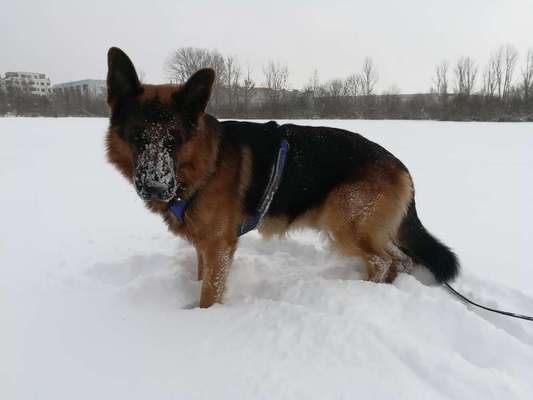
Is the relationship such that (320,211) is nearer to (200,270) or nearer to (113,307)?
(200,270)

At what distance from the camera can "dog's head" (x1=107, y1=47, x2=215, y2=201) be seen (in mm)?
2738

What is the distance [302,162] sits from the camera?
3.57m

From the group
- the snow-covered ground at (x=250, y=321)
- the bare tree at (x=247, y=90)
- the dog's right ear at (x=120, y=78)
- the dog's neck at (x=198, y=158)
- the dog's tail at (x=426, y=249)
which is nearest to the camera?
the snow-covered ground at (x=250, y=321)

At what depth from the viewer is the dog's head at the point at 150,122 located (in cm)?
274

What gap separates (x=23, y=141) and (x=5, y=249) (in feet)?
41.3

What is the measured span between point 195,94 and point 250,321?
1.90 meters

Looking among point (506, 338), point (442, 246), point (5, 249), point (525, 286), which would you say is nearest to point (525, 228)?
point (525, 286)

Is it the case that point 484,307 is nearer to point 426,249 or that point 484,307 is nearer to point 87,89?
point 426,249

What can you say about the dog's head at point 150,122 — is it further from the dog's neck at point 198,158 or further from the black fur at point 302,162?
the black fur at point 302,162

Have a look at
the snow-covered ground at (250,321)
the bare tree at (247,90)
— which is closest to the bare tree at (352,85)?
the bare tree at (247,90)

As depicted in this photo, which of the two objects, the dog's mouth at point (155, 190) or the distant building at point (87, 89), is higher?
the distant building at point (87, 89)

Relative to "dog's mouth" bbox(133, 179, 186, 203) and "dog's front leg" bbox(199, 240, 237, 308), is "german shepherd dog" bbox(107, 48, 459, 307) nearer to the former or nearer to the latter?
"dog's front leg" bbox(199, 240, 237, 308)

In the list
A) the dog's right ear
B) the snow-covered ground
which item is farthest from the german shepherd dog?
the snow-covered ground

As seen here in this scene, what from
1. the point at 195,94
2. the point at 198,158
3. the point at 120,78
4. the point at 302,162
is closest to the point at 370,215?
the point at 302,162
